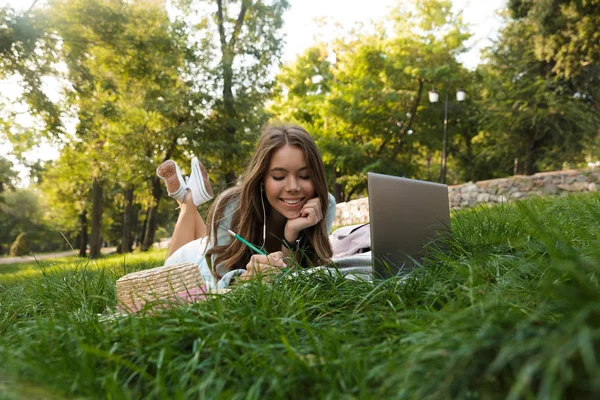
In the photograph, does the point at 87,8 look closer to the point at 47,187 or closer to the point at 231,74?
the point at 231,74

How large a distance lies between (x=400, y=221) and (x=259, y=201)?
1.22 metres

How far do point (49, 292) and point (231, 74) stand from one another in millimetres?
12858

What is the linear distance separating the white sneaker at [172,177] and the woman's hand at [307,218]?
2149 mm

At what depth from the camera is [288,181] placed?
303 centimetres

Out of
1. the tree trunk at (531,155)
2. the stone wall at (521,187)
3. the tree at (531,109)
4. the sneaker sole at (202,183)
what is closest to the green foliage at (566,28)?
the stone wall at (521,187)

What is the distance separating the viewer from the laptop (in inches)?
88.2

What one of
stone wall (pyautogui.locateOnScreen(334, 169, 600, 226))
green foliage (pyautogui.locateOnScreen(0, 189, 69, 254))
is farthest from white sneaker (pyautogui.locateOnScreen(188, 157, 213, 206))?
green foliage (pyautogui.locateOnScreen(0, 189, 69, 254))

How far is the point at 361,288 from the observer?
200 centimetres

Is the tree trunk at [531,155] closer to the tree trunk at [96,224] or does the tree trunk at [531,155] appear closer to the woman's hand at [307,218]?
the tree trunk at [96,224]

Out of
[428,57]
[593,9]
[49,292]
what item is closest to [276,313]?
[49,292]

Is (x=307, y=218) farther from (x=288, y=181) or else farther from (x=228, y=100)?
(x=228, y=100)

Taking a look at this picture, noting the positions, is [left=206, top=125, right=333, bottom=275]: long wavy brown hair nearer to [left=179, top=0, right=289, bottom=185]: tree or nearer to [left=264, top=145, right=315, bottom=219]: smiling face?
[left=264, top=145, right=315, bottom=219]: smiling face

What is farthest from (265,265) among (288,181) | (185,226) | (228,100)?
(228,100)

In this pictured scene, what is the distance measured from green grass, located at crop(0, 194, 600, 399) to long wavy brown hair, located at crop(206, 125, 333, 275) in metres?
1.13
